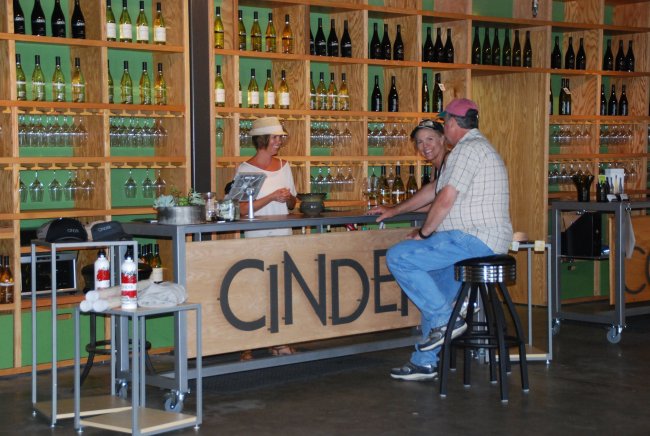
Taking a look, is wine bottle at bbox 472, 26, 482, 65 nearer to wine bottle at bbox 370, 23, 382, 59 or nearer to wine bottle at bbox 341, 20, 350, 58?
wine bottle at bbox 370, 23, 382, 59

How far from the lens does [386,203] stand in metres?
8.04

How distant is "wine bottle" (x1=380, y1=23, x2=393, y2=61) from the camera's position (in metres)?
8.43

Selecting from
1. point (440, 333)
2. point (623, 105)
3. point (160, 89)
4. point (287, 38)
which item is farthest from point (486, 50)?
point (440, 333)

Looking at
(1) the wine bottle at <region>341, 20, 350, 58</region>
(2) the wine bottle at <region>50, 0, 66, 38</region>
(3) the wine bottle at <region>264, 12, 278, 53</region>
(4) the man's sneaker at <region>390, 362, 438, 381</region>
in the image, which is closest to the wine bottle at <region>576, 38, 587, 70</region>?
(1) the wine bottle at <region>341, 20, 350, 58</region>

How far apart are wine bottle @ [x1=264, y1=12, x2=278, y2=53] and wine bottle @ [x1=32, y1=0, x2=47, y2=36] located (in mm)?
1747

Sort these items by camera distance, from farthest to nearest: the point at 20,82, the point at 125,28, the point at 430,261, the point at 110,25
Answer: the point at 125,28 < the point at 110,25 < the point at 20,82 < the point at 430,261

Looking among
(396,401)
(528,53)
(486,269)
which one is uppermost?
(528,53)

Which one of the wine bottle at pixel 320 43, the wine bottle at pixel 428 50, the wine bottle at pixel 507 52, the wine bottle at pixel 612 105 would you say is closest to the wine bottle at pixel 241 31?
the wine bottle at pixel 320 43

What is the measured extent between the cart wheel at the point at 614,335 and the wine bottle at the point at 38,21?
438cm

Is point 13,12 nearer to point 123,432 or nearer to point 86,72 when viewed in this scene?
point 86,72

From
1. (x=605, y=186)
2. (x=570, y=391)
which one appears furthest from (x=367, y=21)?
(x=570, y=391)

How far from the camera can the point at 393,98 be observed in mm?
8344

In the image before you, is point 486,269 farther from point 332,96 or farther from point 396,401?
point 332,96

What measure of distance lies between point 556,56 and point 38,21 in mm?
5078
